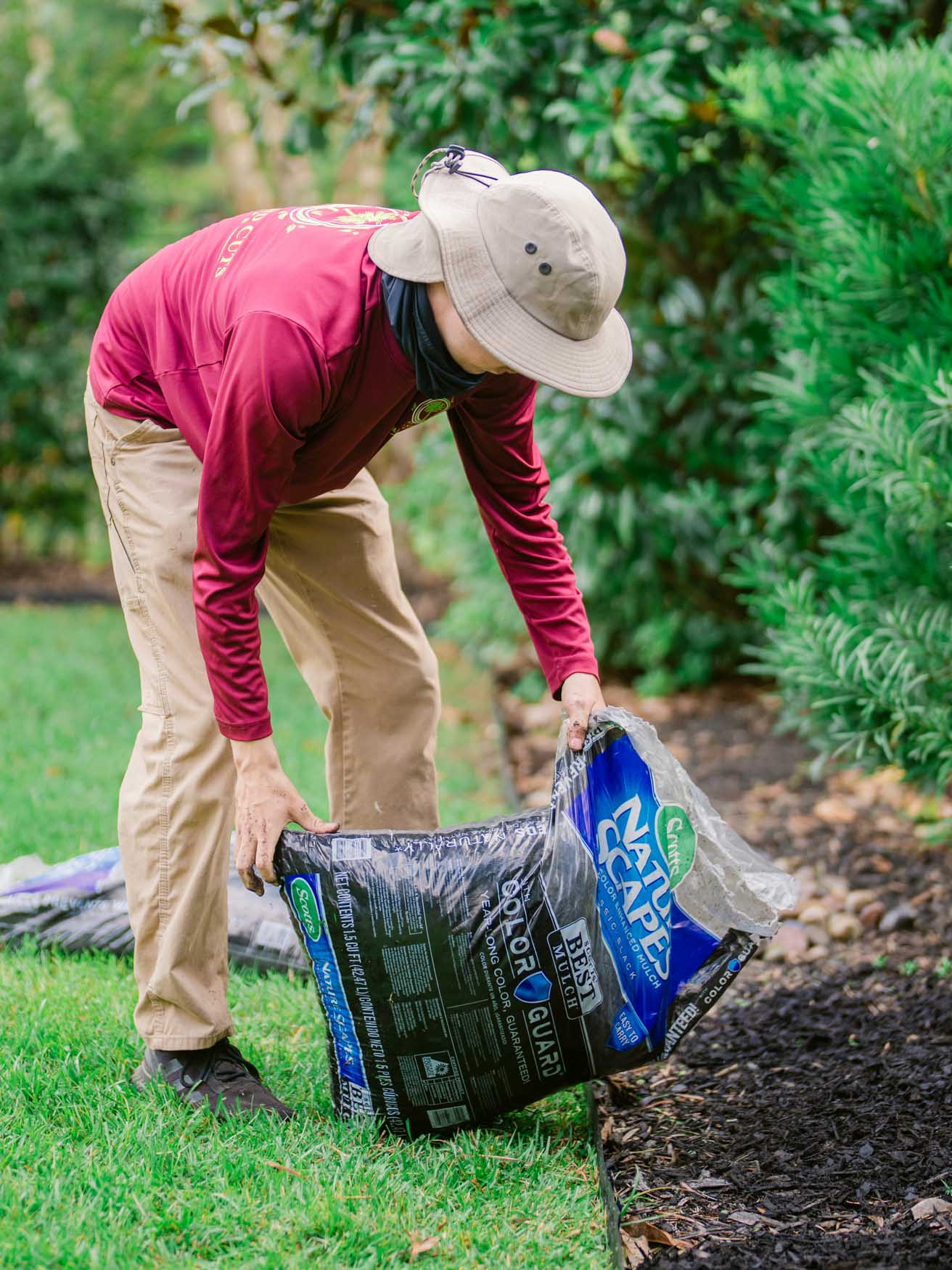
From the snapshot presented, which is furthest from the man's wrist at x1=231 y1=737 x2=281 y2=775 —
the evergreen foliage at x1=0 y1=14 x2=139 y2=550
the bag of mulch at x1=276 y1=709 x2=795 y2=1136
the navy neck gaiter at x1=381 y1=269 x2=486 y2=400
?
the evergreen foliage at x1=0 y1=14 x2=139 y2=550

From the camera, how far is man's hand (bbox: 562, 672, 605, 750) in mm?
2359

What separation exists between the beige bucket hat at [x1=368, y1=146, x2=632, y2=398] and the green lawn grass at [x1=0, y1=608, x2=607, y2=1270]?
4.24ft

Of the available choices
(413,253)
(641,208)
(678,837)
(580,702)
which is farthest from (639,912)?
(641,208)

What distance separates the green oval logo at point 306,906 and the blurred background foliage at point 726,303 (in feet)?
5.35

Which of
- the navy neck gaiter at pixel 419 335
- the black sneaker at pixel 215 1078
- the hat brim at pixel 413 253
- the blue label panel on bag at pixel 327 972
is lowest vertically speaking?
the black sneaker at pixel 215 1078

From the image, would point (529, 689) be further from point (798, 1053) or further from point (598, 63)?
point (798, 1053)

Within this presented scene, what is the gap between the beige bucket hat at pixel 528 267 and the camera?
75.8 inches

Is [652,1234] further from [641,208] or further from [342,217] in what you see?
[641,208]

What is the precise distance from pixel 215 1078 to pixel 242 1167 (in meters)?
0.30

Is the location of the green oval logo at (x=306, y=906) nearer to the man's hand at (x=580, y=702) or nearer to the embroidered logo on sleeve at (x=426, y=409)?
the man's hand at (x=580, y=702)

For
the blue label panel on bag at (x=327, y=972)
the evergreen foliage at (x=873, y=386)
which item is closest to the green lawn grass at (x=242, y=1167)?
the blue label panel on bag at (x=327, y=972)

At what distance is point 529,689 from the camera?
5957mm

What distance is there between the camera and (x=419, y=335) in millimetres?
2016

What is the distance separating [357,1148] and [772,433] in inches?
120
